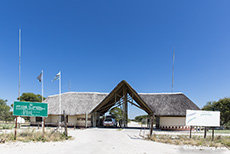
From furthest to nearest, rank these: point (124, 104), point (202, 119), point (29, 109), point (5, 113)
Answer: point (5, 113), point (124, 104), point (202, 119), point (29, 109)

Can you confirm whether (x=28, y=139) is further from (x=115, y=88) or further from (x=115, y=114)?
(x=115, y=114)

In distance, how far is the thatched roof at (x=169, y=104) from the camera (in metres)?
25.1

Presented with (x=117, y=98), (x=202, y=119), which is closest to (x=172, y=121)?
(x=117, y=98)

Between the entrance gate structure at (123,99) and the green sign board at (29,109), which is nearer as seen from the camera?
the green sign board at (29,109)

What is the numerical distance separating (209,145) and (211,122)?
3.37 m

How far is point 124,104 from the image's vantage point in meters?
26.3

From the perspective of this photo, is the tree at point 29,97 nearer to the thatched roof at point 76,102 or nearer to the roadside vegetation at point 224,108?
the thatched roof at point 76,102

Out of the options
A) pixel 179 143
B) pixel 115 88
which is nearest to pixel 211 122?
pixel 179 143

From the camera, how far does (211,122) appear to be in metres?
14.2

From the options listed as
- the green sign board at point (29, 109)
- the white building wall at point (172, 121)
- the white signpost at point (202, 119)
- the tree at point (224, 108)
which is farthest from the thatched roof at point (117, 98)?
the tree at point (224, 108)

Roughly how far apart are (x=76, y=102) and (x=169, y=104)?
1510 centimetres

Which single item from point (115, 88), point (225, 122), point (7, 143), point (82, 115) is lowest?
point (225, 122)

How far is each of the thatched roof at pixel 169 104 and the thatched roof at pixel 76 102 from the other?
29.0 feet

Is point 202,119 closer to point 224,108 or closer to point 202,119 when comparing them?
point 202,119
